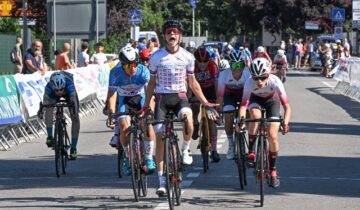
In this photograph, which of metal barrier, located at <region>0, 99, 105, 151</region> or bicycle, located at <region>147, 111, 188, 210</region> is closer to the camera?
bicycle, located at <region>147, 111, 188, 210</region>

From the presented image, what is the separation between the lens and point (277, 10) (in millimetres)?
73812

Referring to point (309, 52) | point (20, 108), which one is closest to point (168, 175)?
point (20, 108)

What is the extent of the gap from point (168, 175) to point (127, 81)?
94.2 inches

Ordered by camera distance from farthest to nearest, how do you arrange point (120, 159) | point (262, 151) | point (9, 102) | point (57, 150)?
1. point (9, 102)
2. point (57, 150)
3. point (120, 159)
4. point (262, 151)

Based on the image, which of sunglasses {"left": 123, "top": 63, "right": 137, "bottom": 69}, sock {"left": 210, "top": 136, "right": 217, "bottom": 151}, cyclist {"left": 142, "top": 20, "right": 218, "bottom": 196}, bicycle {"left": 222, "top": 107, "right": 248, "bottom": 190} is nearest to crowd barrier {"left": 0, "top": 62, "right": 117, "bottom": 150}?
sock {"left": 210, "top": 136, "right": 217, "bottom": 151}

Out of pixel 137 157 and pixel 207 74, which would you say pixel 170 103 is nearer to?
pixel 137 157

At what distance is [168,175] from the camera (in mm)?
11797

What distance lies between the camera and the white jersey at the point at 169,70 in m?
12.7

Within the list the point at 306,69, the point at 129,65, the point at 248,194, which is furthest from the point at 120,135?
the point at 306,69

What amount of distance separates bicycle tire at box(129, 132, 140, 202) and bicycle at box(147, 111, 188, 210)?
0.68m

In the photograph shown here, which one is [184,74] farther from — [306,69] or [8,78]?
[306,69]

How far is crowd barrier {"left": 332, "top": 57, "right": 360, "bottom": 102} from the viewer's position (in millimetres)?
36378

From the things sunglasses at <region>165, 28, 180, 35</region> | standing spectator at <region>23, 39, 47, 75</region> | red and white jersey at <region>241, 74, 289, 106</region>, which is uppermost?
sunglasses at <region>165, 28, 180, 35</region>

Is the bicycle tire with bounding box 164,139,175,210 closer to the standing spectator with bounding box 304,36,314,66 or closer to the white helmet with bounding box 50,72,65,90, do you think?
the white helmet with bounding box 50,72,65,90
